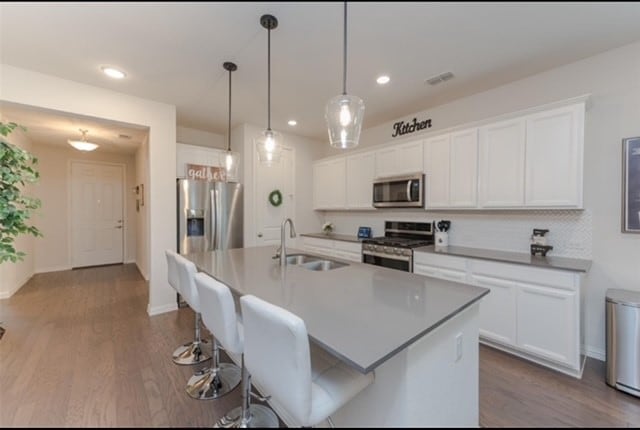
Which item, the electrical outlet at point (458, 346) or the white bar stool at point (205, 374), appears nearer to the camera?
the electrical outlet at point (458, 346)

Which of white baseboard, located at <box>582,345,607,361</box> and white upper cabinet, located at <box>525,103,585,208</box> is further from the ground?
white upper cabinet, located at <box>525,103,585,208</box>

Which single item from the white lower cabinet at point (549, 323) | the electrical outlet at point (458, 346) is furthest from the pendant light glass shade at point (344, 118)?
the white lower cabinet at point (549, 323)

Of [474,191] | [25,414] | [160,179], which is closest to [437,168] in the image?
[474,191]

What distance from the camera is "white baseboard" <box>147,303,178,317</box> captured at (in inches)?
130

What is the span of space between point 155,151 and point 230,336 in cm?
291

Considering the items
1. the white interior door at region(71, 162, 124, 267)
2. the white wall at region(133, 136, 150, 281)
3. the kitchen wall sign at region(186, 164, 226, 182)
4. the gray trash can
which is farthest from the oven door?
the white interior door at region(71, 162, 124, 267)

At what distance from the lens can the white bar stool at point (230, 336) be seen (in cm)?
141

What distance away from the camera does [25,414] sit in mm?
1127

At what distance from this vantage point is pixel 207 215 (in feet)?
Result: 12.3

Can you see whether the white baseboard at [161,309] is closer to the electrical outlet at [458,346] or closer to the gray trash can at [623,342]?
the electrical outlet at [458,346]

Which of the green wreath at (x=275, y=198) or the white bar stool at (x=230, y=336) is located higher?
the green wreath at (x=275, y=198)

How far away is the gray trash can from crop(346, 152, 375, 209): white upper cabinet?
8.68 feet

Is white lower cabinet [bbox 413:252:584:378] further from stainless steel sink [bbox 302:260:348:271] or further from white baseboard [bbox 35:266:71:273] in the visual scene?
white baseboard [bbox 35:266:71:273]

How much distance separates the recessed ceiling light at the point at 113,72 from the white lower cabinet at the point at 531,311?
387 centimetres
